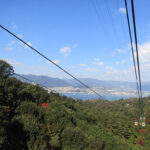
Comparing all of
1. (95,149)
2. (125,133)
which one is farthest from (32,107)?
(125,133)

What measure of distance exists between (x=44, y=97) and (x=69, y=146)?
2858 cm

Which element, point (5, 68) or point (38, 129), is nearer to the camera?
point (38, 129)

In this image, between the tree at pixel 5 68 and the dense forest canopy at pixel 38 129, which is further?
the tree at pixel 5 68

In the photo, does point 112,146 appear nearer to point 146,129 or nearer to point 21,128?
point 21,128

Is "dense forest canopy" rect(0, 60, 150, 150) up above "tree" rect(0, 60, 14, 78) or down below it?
below

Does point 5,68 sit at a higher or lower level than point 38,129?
higher

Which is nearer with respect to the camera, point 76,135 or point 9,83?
point 76,135

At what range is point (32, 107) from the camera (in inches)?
1067

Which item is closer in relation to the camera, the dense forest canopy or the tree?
the dense forest canopy

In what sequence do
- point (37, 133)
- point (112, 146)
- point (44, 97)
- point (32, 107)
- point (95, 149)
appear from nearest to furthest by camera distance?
1. point (37, 133)
2. point (95, 149)
3. point (32, 107)
4. point (112, 146)
5. point (44, 97)

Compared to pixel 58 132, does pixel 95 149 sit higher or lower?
lower

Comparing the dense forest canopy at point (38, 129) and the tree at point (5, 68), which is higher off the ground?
the tree at point (5, 68)

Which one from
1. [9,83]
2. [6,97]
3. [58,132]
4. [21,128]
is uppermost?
[9,83]

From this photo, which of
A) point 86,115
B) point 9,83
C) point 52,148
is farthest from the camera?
point 86,115
